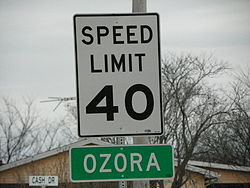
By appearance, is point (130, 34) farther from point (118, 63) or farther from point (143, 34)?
point (118, 63)

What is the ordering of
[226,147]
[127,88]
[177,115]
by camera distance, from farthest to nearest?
[226,147] → [177,115] → [127,88]

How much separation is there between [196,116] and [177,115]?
153 centimetres

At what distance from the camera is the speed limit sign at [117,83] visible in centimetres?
510

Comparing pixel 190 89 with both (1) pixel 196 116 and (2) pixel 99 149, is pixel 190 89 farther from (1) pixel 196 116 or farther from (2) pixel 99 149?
(2) pixel 99 149

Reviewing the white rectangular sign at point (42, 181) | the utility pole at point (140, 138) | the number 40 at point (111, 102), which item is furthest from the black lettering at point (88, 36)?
the white rectangular sign at point (42, 181)

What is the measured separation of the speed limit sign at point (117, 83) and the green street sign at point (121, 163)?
9.4 inches

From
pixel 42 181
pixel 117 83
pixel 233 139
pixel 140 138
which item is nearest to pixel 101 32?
pixel 117 83

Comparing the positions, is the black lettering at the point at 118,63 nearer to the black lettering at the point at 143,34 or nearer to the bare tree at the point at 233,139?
the black lettering at the point at 143,34

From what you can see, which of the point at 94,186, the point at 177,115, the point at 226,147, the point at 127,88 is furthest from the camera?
the point at 226,147

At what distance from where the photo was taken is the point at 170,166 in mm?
5328

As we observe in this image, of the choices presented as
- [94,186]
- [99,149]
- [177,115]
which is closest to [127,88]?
[99,149]

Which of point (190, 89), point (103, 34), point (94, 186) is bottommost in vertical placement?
point (94, 186)

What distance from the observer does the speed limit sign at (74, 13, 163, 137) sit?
5.10 m

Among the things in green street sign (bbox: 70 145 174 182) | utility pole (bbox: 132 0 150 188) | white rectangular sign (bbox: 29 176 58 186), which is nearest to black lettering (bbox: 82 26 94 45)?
utility pole (bbox: 132 0 150 188)
